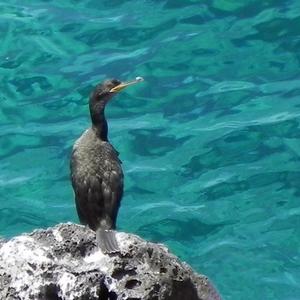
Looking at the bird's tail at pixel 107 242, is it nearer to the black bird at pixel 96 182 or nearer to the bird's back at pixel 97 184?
the black bird at pixel 96 182

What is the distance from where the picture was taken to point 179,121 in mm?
9398

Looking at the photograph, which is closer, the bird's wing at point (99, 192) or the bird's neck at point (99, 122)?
the bird's wing at point (99, 192)

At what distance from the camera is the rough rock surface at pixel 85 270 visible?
4.36 metres

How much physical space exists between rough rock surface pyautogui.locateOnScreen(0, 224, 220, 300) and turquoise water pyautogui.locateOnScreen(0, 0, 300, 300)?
9.11 ft

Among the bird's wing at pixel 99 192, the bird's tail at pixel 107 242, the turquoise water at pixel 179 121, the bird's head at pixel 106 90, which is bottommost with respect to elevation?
the turquoise water at pixel 179 121

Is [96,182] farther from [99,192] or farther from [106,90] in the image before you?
[106,90]

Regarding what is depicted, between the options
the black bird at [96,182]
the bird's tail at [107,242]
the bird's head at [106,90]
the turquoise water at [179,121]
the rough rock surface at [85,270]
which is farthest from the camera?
the turquoise water at [179,121]

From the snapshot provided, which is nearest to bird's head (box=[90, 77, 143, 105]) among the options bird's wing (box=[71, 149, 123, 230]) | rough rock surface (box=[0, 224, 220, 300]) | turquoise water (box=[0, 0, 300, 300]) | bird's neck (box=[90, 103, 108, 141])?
bird's neck (box=[90, 103, 108, 141])

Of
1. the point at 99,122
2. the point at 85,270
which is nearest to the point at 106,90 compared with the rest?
the point at 99,122

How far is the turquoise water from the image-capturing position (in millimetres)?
8039

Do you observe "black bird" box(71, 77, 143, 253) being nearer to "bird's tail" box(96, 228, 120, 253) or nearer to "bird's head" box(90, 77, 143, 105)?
"bird's head" box(90, 77, 143, 105)

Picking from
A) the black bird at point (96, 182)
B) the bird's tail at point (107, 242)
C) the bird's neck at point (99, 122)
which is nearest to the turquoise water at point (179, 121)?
the bird's neck at point (99, 122)

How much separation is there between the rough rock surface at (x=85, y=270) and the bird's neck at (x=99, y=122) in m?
1.52

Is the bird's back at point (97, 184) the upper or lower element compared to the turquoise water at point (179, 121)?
upper
